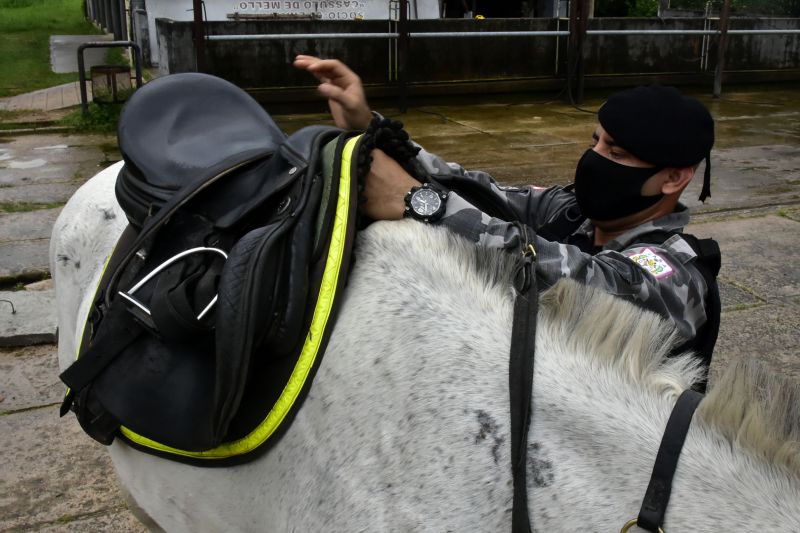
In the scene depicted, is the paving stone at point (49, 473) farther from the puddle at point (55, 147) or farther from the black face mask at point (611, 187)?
the puddle at point (55, 147)

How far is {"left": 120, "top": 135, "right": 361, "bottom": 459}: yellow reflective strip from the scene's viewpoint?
61.0 inches

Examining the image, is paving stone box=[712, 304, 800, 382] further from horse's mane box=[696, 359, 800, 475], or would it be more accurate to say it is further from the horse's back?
the horse's back

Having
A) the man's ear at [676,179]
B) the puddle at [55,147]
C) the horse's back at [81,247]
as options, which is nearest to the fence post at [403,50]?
the puddle at [55,147]

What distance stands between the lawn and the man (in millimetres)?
13194

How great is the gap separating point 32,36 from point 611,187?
25.0 m

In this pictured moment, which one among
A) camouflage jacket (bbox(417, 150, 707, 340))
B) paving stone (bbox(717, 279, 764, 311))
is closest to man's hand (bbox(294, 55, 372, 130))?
camouflage jacket (bbox(417, 150, 707, 340))

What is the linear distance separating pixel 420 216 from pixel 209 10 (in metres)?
12.6

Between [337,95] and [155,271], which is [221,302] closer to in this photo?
[155,271]

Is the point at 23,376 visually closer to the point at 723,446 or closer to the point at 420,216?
the point at 420,216

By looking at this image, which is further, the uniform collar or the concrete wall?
the concrete wall

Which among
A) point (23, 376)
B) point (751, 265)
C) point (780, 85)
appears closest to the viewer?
point (23, 376)

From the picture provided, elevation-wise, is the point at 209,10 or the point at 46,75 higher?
the point at 209,10

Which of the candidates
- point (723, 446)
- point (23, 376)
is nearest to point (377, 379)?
point (723, 446)

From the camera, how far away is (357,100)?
7.09 ft
